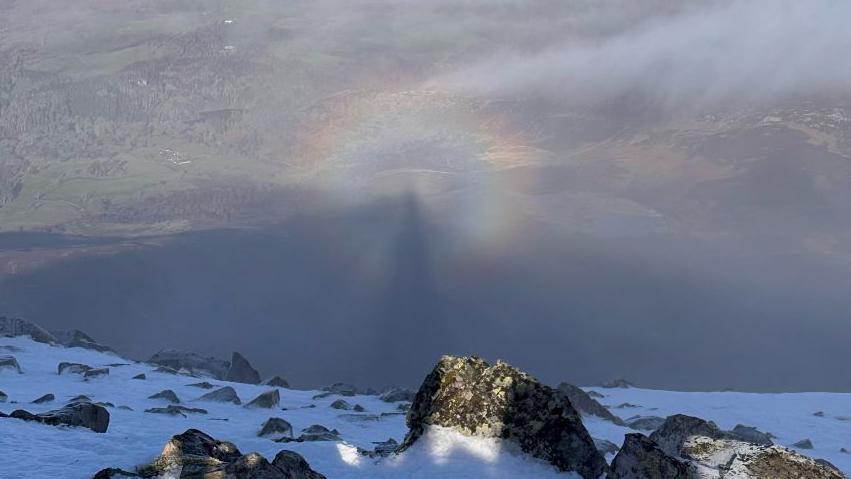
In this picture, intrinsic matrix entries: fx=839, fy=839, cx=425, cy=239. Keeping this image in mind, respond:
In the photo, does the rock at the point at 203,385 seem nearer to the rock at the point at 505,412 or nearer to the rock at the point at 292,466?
the rock at the point at 505,412

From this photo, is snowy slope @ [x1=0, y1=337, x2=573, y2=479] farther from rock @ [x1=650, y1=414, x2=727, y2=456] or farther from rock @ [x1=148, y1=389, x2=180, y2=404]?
rock @ [x1=148, y1=389, x2=180, y2=404]

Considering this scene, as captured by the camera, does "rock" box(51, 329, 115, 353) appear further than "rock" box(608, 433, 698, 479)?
Yes

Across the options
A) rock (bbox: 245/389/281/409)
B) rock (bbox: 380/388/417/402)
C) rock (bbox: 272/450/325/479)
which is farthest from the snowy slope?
rock (bbox: 380/388/417/402)

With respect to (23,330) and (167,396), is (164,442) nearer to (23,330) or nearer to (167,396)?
(167,396)

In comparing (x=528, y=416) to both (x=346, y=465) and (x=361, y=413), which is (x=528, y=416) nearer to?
(x=346, y=465)

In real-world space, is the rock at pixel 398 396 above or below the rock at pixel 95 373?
below

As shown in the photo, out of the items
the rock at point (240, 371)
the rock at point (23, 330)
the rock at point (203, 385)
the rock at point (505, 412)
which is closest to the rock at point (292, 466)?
the rock at point (505, 412)

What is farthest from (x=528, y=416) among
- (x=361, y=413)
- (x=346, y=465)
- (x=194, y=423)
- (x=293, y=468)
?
(x=361, y=413)

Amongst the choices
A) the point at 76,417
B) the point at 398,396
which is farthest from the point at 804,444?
the point at 76,417
